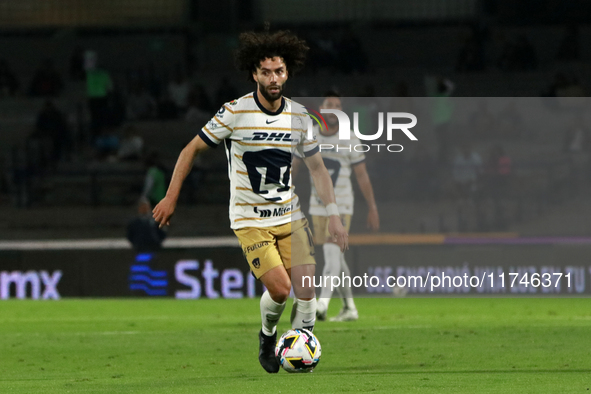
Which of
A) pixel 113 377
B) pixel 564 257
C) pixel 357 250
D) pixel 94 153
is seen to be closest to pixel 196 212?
pixel 94 153

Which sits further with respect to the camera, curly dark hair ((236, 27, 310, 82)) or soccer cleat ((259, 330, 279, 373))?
soccer cleat ((259, 330, 279, 373))

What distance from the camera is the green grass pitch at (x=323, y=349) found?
248 inches

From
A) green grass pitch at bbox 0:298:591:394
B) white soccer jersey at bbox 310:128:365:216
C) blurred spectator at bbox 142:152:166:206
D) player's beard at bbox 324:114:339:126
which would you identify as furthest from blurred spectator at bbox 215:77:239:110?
player's beard at bbox 324:114:339:126

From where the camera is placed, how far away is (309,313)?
22.7 ft

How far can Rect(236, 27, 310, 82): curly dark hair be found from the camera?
669 cm

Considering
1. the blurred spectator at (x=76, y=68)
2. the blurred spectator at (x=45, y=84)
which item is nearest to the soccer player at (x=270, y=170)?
the blurred spectator at (x=45, y=84)

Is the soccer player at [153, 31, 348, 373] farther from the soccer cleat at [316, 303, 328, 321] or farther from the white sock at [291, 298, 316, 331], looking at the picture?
the soccer cleat at [316, 303, 328, 321]

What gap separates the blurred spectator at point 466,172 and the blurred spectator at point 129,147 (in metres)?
9.06

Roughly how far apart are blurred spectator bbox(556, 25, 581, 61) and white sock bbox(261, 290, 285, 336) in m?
19.7

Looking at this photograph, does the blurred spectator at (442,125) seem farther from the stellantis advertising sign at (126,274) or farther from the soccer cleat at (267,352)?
the soccer cleat at (267,352)

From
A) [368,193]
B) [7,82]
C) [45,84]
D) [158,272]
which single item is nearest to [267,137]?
[368,193]

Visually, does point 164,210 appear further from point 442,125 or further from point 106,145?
point 106,145

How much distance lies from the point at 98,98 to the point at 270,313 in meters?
17.4

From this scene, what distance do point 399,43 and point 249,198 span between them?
67.8ft
